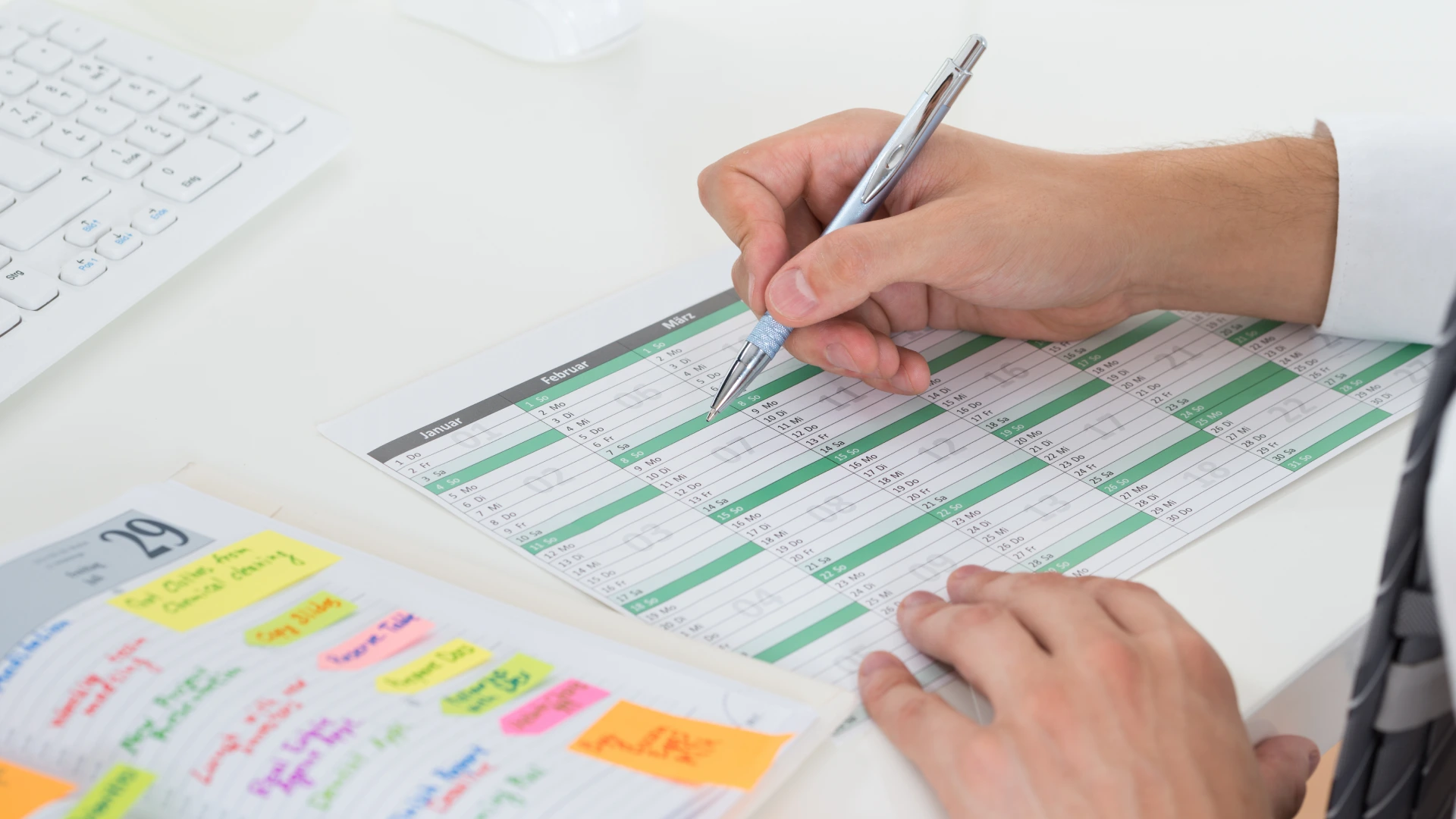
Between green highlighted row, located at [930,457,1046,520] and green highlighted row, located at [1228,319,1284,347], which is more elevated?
green highlighted row, located at [930,457,1046,520]

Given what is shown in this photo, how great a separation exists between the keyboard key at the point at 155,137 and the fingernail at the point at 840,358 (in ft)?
1.36

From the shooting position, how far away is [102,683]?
436 mm

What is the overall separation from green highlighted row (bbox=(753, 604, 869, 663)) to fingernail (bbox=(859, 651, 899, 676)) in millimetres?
25

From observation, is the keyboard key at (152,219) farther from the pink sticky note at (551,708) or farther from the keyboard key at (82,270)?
the pink sticky note at (551,708)

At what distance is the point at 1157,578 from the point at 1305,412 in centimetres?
17

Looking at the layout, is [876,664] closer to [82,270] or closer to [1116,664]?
[1116,664]

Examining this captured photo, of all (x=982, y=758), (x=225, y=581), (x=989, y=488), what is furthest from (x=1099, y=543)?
(x=225, y=581)

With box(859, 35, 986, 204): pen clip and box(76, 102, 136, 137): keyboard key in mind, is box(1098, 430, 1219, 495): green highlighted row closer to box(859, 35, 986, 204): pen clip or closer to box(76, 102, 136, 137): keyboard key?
box(859, 35, 986, 204): pen clip

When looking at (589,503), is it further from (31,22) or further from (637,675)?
(31,22)

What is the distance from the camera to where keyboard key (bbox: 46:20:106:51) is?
0.80 metres

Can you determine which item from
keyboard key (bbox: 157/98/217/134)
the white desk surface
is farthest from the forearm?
keyboard key (bbox: 157/98/217/134)

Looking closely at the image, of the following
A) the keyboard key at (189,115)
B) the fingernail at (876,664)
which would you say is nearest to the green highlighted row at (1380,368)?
the fingernail at (876,664)

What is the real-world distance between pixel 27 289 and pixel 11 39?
274 millimetres

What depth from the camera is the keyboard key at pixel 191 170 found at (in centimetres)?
71
